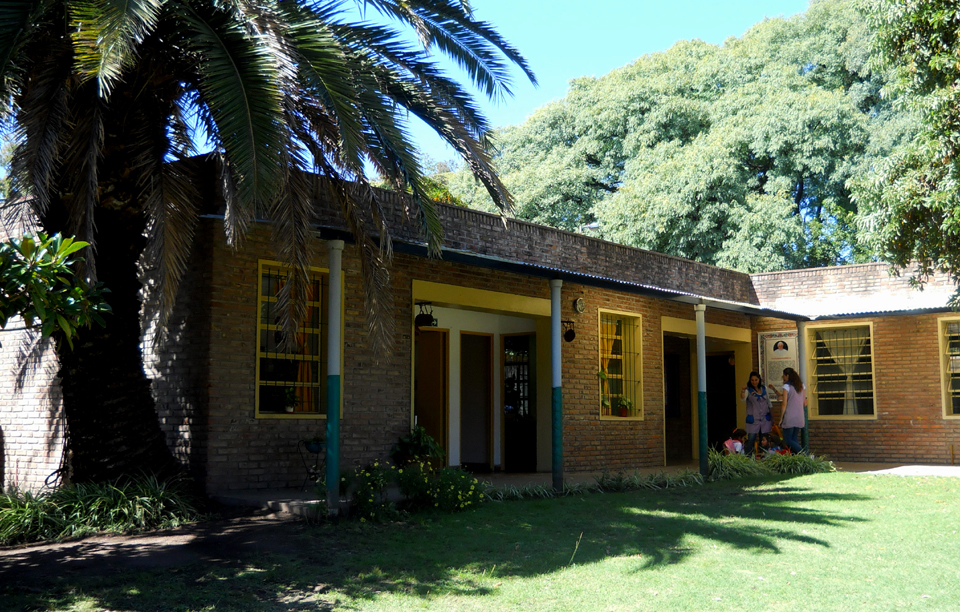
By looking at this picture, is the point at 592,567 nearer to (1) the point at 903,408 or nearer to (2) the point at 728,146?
(1) the point at 903,408

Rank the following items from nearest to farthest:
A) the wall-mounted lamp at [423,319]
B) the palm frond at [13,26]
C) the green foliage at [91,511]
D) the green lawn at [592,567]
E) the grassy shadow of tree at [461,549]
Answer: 1. the green lawn at [592,567]
2. the grassy shadow of tree at [461,549]
3. the palm frond at [13,26]
4. the green foliage at [91,511]
5. the wall-mounted lamp at [423,319]

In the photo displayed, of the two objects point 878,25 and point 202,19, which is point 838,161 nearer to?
point 878,25

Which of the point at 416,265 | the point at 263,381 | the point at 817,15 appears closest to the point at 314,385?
the point at 263,381

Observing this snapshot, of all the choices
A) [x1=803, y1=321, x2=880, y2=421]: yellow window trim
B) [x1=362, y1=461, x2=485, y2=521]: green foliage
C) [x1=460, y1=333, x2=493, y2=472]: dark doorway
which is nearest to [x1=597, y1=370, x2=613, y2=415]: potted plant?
[x1=460, y1=333, x2=493, y2=472]: dark doorway

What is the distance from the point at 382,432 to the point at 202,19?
539 cm

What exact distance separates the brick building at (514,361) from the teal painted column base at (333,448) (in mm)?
1333

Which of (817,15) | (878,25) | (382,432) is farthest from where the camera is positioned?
(817,15)

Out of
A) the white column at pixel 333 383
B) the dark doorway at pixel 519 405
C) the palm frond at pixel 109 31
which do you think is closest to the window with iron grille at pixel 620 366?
the dark doorway at pixel 519 405

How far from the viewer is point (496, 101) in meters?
9.02

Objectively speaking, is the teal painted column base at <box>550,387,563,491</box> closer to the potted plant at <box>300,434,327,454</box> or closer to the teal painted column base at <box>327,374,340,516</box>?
the potted plant at <box>300,434,327,454</box>

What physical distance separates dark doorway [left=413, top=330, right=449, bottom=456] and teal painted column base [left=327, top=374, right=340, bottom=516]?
16.8ft

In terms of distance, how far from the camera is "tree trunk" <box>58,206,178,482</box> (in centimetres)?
795

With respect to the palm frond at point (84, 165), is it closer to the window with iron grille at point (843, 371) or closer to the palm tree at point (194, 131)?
the palm tree at point (194, 131)

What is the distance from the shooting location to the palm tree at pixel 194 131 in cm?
656
